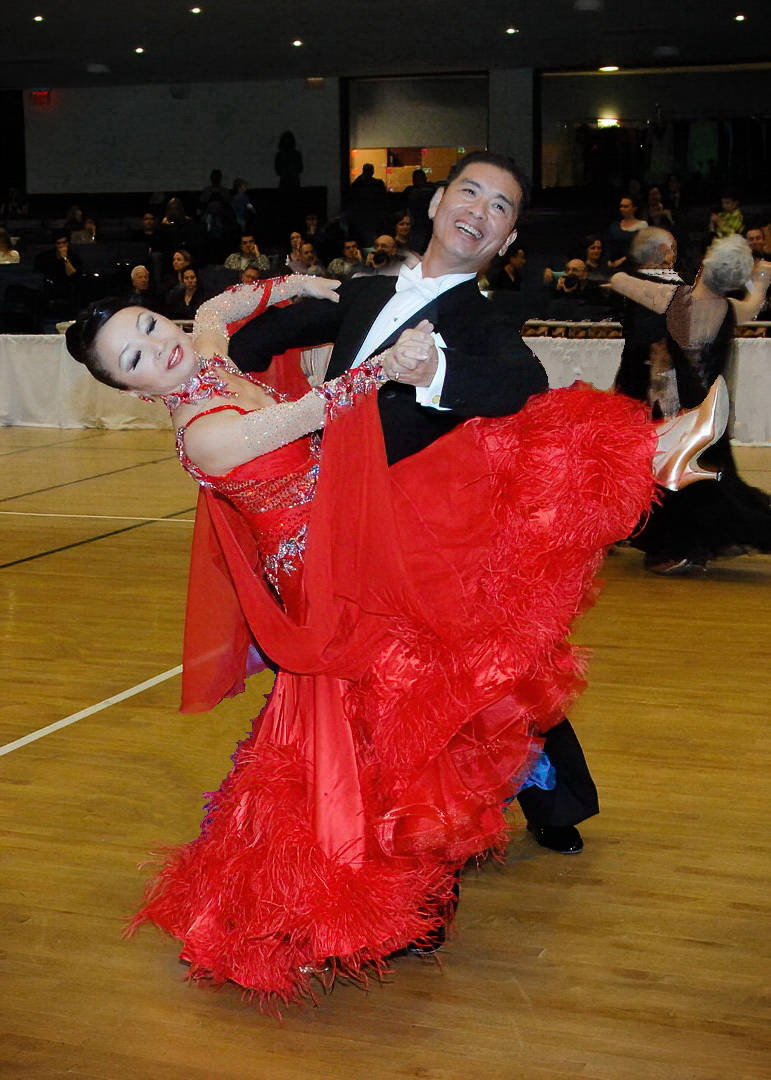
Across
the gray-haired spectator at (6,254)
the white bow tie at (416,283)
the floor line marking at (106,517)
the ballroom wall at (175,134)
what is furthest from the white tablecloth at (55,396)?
the ballroom wall at (175,134)

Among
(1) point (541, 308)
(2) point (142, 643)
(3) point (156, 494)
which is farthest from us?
(1) point (541, 308)

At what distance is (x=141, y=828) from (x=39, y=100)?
17376 millimetres

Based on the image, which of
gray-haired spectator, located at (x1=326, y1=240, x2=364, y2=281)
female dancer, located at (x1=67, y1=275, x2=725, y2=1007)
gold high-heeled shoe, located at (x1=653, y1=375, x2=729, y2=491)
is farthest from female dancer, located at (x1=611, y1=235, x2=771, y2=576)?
gray-haired spectator, located at (x1=326, y1=240, x2=364, y2=281)

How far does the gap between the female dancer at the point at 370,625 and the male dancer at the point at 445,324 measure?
98mm

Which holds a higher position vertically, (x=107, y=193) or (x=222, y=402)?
(x=107, y=193)

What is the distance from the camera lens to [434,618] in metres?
2.04

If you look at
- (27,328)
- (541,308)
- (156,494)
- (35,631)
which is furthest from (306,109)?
(35,631)

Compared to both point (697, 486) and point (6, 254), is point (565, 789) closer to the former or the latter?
point (697, 486)

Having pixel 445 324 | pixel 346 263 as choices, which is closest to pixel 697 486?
pixel 445 324

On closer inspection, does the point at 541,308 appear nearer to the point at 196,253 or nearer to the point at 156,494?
the point at 156,494

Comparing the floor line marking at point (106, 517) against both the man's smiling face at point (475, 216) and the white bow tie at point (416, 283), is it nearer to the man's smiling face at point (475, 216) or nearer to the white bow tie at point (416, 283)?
the white bow tie at point (416, 283)

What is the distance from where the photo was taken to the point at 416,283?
223cm

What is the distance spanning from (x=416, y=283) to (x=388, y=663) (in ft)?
2.12

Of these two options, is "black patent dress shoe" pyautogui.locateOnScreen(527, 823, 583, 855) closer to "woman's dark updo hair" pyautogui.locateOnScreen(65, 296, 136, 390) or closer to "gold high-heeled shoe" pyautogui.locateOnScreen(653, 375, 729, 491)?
"gold high-heeled shoe" pyautogui.locateOnScreen(653, 375, 729, 491)
